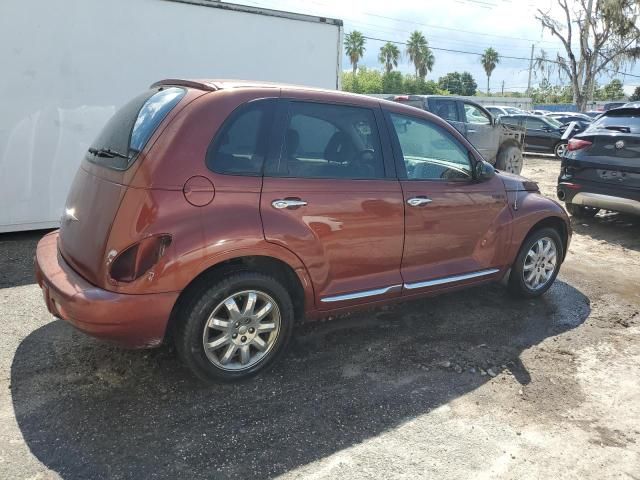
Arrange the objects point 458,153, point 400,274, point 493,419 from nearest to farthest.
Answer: point 493,419 < point 400,274 < point 458,153

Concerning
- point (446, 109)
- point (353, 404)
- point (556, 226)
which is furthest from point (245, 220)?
point (446, 109)

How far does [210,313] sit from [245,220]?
0.57 meters

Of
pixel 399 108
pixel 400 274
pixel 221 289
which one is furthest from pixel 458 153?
pixel 221 289

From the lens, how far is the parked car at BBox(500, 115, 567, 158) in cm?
1728

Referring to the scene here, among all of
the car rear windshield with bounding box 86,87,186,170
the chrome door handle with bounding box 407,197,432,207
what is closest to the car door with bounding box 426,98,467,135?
the chrome door handle with bounding box 407,197,432,207

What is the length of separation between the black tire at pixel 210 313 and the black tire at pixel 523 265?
7.82 ft

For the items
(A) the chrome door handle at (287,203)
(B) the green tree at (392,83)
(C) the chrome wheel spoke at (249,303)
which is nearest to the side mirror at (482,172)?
(A) the chrome door handle at (287,203)

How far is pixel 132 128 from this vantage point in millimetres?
3117

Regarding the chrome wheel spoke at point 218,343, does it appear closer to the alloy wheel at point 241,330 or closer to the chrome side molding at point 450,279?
the alloy wheel at point 241,330

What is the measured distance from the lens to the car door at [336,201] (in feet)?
10.4

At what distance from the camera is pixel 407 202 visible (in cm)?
366

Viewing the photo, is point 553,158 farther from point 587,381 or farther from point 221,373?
point 221,373

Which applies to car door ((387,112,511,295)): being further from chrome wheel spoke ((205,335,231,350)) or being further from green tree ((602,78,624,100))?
green tree ((602,78,624,100))

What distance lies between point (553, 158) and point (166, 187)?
16752 millimetres
